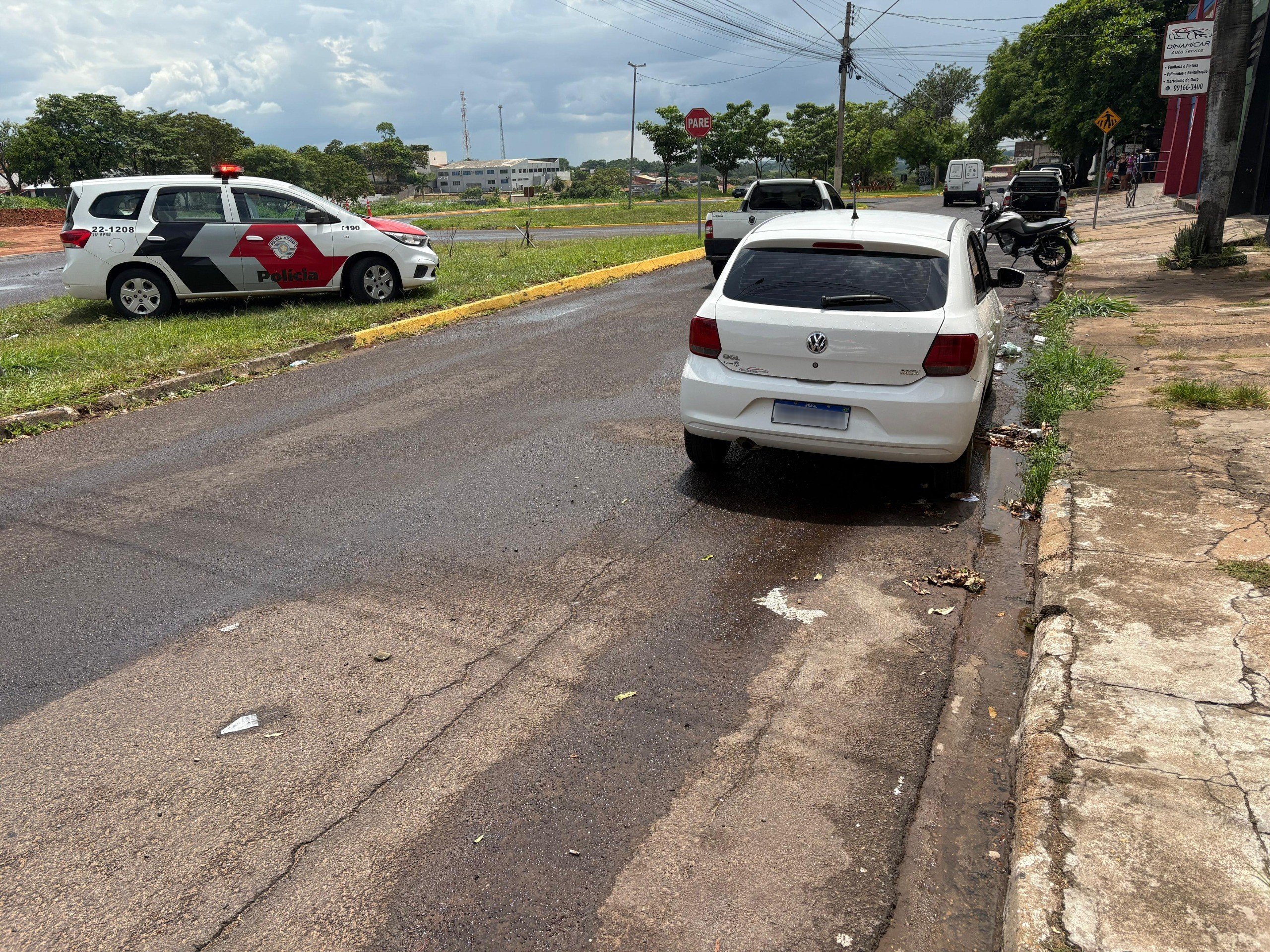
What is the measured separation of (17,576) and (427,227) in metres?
32.7

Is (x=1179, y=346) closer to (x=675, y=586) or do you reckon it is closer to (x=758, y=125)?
(x=675, y=586)

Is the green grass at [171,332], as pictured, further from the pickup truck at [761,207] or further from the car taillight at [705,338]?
the car taillight at [705,338]

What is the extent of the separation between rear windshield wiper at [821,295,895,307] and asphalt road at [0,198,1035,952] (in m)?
1.24

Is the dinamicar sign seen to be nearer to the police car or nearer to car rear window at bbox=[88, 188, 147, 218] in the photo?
the police car

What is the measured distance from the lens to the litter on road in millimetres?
4512

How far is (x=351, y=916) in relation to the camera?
2.55 m

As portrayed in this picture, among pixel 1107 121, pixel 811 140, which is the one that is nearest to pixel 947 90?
pixel 811 140

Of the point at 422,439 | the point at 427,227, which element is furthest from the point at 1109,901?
the point at 427,227

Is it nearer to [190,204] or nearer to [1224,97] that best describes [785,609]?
[190,204]

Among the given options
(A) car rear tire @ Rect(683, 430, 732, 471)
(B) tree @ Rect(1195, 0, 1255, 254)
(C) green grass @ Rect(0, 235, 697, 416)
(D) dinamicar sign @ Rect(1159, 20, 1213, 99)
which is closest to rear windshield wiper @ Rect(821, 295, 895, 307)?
(A) car rear tire @ Rect(683, 430, 732, 471)

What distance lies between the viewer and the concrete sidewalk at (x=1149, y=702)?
2.33 metres

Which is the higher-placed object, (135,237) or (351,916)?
(135,237)

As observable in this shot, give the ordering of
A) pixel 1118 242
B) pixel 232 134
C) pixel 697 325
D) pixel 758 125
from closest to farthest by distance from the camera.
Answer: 1. pixel 697 325
2. pixel 1118 242
3. pixel 758 125
4. pixel 232 134

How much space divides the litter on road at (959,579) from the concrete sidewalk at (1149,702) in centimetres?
35
